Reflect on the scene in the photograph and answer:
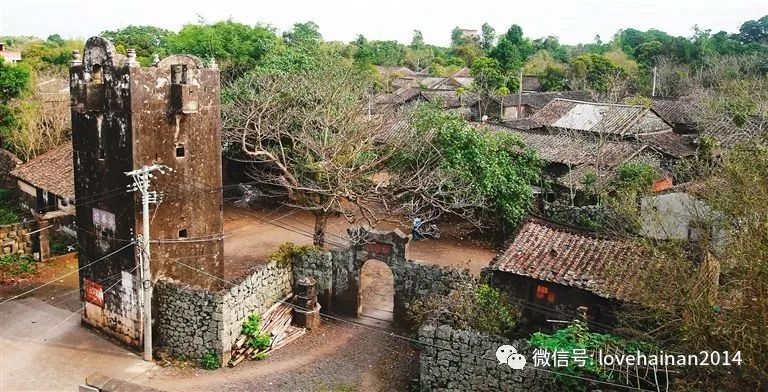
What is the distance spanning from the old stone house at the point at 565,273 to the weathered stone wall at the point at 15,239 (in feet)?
55.8

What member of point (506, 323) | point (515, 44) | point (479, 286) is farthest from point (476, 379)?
point (515, 44)

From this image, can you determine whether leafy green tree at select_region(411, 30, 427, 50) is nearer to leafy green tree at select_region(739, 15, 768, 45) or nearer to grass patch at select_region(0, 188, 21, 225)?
leafy green tree at select_region(739, 15, 768, 45)

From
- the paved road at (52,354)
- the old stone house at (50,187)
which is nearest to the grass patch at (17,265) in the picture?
the old stone house at (50,187)

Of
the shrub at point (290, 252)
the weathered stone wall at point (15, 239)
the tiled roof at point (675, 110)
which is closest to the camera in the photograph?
the shrub at point (290, 252)

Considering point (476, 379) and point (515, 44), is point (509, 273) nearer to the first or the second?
point (476, 379)

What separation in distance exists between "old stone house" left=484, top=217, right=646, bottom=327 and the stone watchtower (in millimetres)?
8267

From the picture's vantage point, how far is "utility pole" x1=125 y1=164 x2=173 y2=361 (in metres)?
16.8

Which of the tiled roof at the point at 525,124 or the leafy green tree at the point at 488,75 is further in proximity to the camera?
the leafy green tree at the point at 488,75

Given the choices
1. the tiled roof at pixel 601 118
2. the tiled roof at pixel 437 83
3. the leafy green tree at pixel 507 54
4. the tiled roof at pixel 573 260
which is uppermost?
the leafy green tree at pixel 507 54

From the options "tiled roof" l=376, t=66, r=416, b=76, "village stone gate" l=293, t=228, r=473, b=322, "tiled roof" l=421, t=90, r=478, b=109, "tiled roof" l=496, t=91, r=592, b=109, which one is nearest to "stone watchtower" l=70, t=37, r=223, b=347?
"village stone gate" l=293, t=228, r=473, b=322

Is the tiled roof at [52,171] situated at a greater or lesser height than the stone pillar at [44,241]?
greater

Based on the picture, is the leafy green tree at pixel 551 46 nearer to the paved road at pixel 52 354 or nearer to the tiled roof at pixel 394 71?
the tiled roof at pixel 394 71

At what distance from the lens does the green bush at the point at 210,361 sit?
17.4 m

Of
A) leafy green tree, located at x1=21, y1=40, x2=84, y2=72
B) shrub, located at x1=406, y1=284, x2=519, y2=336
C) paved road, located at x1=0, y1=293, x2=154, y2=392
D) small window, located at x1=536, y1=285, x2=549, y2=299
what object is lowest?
paved road, located at x1=0, y1=293, x2=154, y2=392
